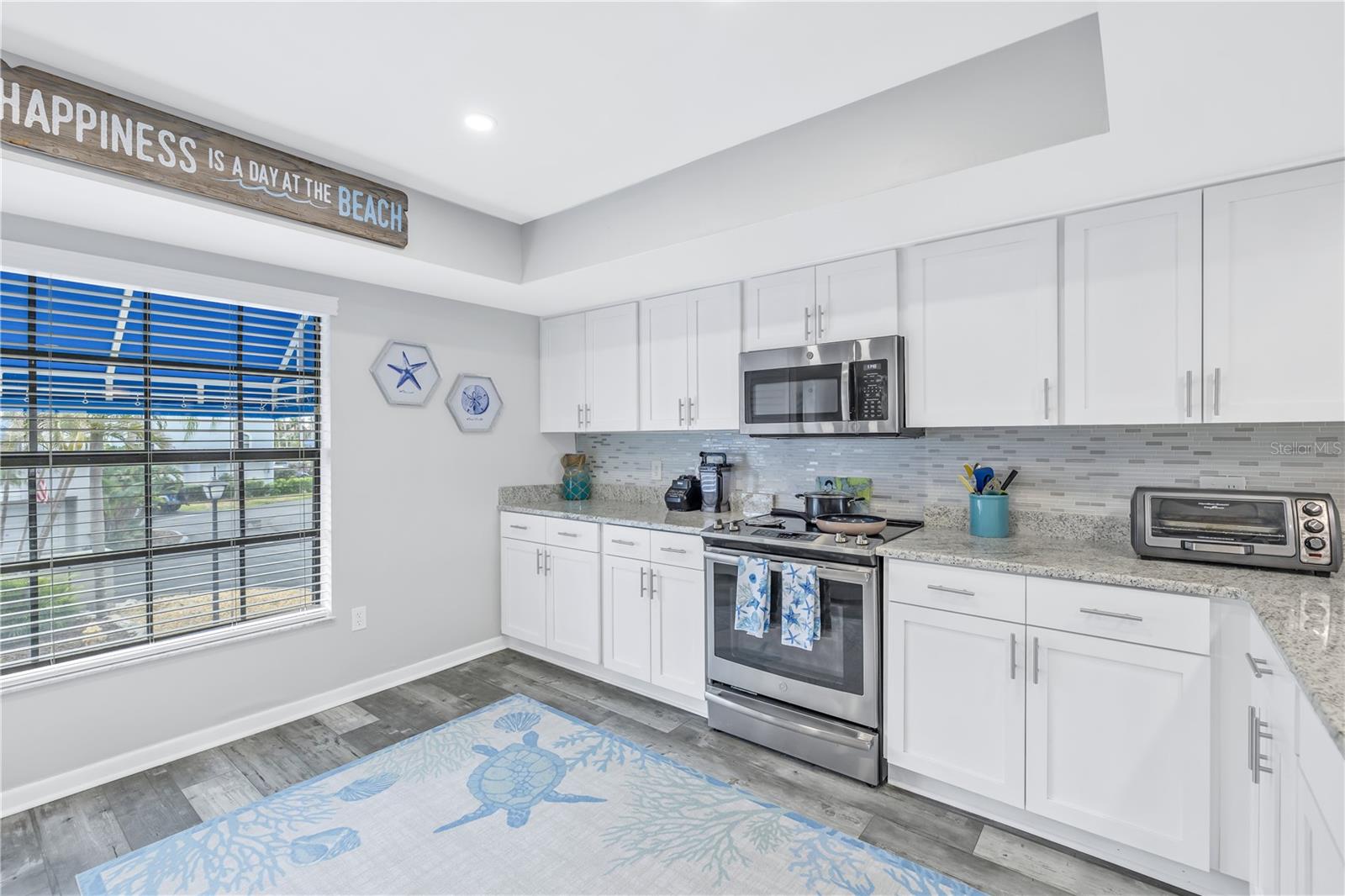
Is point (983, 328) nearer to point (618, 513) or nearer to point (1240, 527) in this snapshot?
point (1240, 527)

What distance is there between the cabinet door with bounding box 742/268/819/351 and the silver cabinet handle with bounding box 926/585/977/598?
1213mm

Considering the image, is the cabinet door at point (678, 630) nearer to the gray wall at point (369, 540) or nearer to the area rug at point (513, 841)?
the area rug at point (513, 841)

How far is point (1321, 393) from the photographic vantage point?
184cm

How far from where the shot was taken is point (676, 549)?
3006mm

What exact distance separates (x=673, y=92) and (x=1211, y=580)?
217 centimetres

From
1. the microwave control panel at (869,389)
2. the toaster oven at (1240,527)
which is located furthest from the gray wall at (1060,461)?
the microwave control panel at (869,389)

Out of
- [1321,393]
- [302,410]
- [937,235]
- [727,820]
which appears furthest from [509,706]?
[1321,393]

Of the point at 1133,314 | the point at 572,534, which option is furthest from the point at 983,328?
the point at 572,534

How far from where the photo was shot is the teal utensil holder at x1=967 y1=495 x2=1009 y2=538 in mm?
2516

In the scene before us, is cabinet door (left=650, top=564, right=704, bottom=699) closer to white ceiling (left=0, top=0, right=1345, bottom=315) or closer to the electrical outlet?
white ceiling (left=0, top=0, right=1345, bottom=315)

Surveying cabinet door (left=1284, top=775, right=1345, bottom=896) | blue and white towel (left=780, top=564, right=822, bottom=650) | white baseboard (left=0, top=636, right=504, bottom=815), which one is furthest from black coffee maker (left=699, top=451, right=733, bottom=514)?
cabinet door (left=1284, top=775, right=1345, bottom=896)

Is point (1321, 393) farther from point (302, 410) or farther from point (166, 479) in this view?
point (166, 479)

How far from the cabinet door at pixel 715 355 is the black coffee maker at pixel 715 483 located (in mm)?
311

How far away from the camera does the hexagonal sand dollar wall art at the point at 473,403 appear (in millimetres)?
3674
